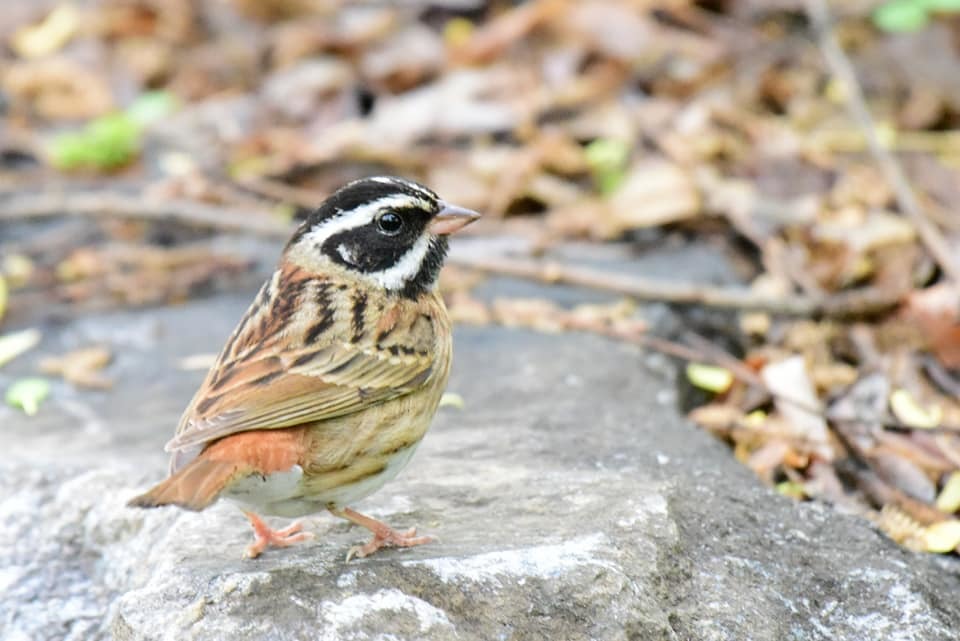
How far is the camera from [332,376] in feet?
14.5

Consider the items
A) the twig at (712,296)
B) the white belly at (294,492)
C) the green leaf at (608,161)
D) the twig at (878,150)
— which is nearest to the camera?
the white belly at (294,492)

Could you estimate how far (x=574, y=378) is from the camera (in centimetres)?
605

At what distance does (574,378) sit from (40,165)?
5099 mm

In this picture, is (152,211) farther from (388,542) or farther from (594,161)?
(388,542)

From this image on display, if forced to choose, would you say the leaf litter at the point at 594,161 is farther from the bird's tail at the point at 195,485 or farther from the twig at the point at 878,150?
the bird's tail at the point at 195,485

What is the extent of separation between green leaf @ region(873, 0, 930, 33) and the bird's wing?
19.6 ft

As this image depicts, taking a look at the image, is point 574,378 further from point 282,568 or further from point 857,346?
point 282,568

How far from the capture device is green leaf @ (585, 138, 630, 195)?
27.3ft

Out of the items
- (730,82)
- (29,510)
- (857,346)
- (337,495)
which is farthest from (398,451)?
(730,82)

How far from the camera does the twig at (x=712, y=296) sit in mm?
6820

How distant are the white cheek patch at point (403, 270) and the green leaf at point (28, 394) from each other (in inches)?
88.1

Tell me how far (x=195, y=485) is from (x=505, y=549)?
39.0 inches

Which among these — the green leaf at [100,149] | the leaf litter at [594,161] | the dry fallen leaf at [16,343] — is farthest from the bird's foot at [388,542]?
the green leaf at [100,149]

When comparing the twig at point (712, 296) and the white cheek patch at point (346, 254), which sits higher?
the white cheek patch at point (346, 254)
